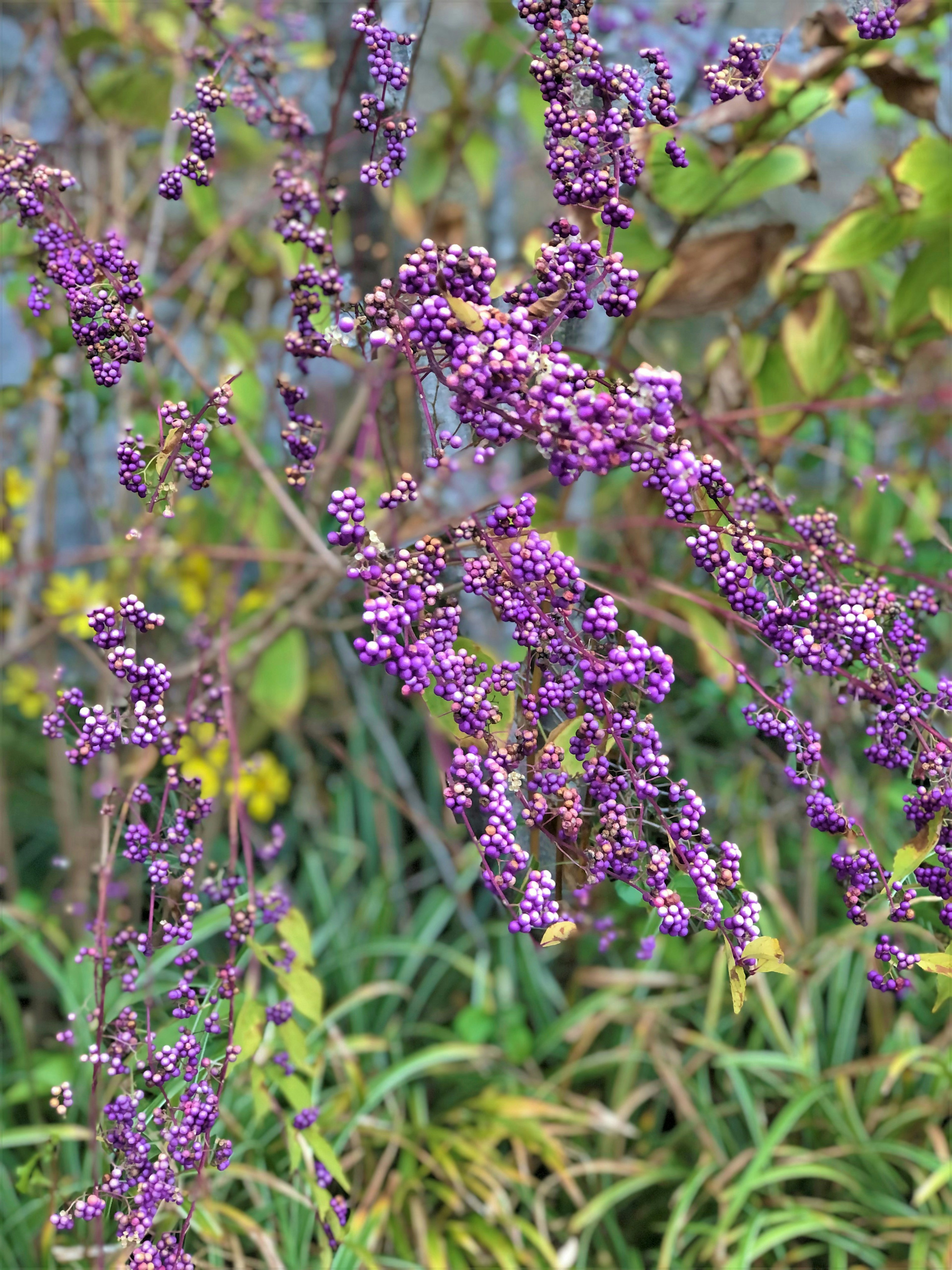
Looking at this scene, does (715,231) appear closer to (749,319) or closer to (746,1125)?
(749,319)

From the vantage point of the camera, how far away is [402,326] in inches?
24.4

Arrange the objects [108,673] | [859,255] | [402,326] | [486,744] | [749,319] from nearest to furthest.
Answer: [402,326] → [486,744] → [859,255] → [108,673] → [749,319]

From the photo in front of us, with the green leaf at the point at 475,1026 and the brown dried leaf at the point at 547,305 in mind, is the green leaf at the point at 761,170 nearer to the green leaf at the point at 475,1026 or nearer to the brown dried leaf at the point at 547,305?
the brown dried leaf at the point at 547,305

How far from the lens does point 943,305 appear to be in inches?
46.5

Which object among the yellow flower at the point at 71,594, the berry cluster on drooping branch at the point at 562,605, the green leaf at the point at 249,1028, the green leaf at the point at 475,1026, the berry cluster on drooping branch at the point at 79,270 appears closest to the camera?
the berry cluster on drooping branch at the point at 562,605

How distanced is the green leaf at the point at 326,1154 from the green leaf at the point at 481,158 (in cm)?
144

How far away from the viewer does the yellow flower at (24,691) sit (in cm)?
177

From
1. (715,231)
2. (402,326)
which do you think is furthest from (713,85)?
(715,231)

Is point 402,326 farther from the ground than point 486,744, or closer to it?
farther from the ground

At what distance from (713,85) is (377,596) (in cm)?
43

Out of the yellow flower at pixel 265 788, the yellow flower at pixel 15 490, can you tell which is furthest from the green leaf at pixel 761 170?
the yellow flower at pixel 15 490

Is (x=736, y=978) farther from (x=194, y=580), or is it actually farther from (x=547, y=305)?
(x=194, y=580)

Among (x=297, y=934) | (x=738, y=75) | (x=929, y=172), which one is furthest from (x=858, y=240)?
(x=297, y=934)

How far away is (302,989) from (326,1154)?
14 cm
